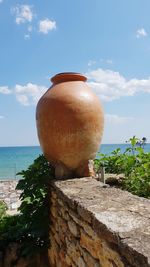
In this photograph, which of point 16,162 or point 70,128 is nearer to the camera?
point 70,128

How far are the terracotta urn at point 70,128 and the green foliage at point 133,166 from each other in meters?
0.53

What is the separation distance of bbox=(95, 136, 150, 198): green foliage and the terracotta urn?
0.53m

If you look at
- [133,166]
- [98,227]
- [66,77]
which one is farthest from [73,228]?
[66,77]

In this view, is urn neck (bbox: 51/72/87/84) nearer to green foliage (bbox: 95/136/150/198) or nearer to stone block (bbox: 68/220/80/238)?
green foliage (bbox: 95/136/150/198)

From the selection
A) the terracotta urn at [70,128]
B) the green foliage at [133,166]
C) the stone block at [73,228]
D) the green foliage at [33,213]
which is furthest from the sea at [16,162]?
the stone block at [73,228]

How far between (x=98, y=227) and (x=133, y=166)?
210cm

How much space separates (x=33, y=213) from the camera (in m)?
3.44

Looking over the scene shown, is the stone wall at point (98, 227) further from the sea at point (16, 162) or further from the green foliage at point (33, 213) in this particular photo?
the sea at point (16, 162)

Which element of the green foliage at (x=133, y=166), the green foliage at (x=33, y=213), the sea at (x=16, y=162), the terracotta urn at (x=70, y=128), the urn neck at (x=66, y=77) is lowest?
the sea at (x=16, y=162)

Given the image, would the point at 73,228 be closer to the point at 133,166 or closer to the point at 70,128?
the point at 70,128

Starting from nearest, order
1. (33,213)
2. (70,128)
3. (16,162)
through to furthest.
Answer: (70,128), (33,213), (16,162)

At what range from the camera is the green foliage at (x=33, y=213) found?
3.35 meters

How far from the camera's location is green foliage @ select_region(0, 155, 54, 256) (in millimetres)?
3347

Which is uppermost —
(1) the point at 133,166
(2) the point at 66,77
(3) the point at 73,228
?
(2) the point at 66,77
